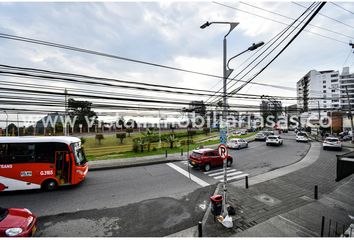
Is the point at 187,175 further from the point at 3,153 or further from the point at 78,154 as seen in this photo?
the point at 3,153

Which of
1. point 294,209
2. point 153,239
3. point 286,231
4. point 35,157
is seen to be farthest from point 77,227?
point 294,209

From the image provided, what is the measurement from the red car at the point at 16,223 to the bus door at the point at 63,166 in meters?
4.08

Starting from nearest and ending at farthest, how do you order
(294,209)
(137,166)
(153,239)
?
(153,239) < (294,209) < (137,166)

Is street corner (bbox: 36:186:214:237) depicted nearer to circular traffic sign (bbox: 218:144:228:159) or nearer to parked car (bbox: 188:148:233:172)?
circular traffic sign (bbox: 218:144:228:159)

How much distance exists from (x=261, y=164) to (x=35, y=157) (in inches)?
652

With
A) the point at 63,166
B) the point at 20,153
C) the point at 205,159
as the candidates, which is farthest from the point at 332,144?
the point at 20,153

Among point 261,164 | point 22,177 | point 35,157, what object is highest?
point 35,157

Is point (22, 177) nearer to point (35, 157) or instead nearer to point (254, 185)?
point (35, 157)

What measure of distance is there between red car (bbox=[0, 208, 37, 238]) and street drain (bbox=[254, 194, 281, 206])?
29.8 ft

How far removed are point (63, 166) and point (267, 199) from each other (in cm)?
1104

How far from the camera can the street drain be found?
25.8ft

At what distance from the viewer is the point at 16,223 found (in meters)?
5.08

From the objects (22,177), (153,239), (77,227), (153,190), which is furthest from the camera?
(153,190)

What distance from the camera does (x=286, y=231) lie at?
18.8 ft
